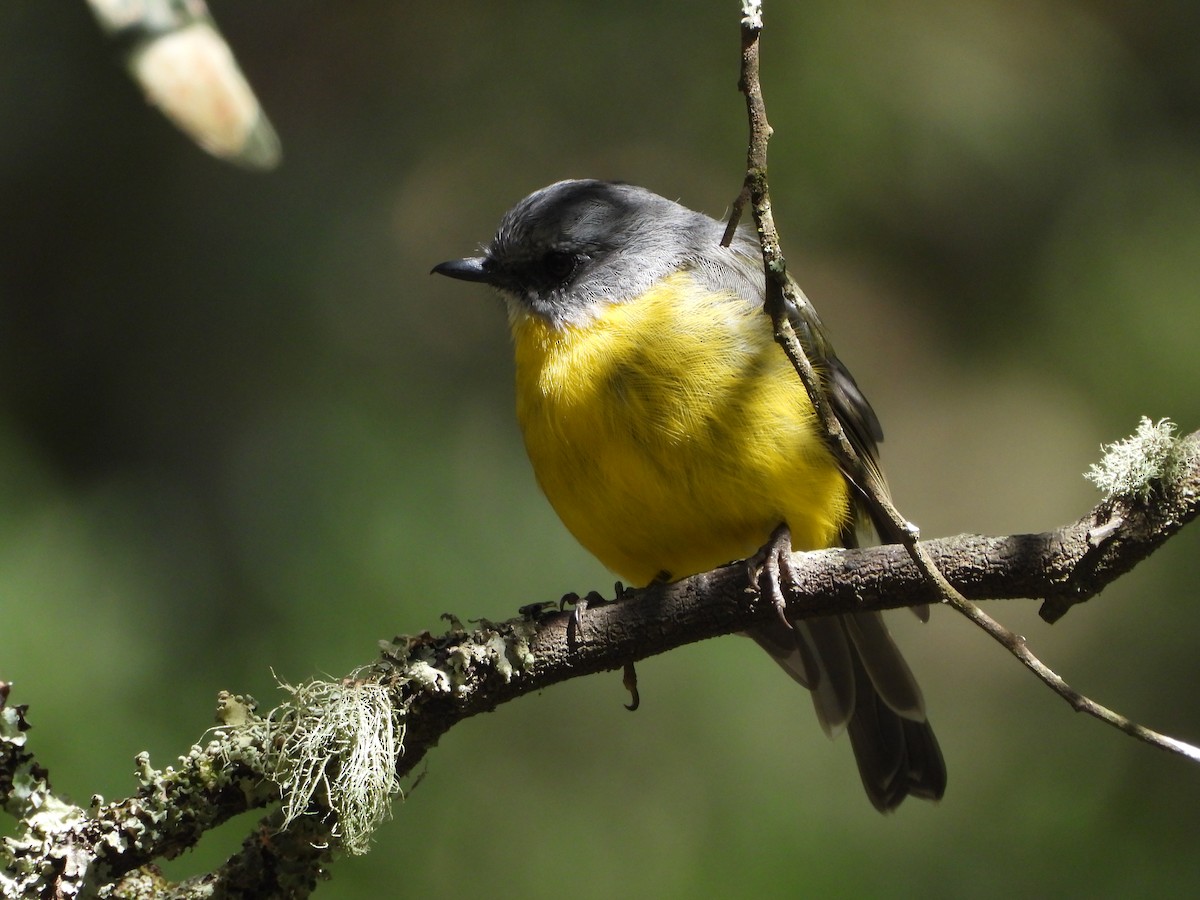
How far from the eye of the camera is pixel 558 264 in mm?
3752

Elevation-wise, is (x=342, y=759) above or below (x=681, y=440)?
below

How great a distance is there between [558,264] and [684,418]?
87 cm

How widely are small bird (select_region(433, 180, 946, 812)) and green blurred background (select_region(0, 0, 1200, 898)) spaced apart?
2.56 ft

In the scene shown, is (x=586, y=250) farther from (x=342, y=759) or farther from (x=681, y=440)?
(x=342, y=759)

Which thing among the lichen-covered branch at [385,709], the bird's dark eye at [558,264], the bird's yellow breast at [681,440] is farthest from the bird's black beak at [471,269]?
the lichen-covered branch at [385,709]

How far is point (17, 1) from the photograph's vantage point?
511 centimetres

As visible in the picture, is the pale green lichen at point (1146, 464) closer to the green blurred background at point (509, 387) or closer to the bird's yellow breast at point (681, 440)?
the bird's yellow breast at point (681, 440)

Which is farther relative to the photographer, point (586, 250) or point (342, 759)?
point (586, 250)

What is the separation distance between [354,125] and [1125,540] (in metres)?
4.26

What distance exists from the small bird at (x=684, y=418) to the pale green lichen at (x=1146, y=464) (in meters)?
0.75

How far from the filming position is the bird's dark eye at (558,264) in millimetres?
3732

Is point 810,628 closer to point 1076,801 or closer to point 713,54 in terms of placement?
point 1076,801

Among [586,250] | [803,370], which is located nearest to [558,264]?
[586,250]

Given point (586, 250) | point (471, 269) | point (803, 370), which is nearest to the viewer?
point (803, 370)
